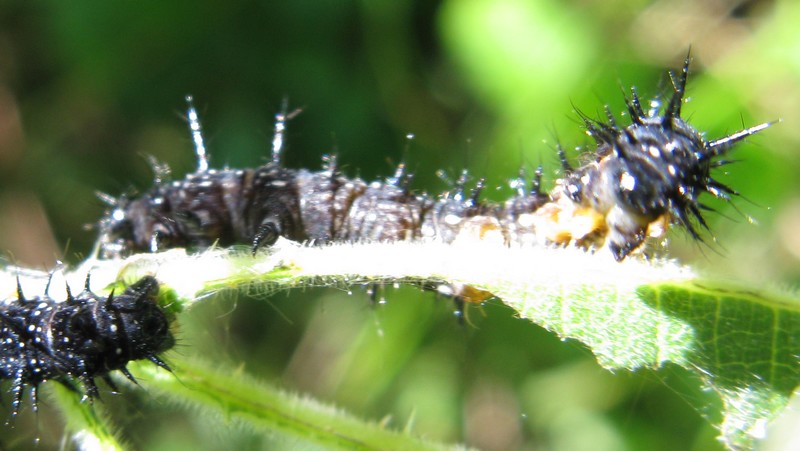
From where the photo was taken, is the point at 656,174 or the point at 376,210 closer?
the point at 656,174

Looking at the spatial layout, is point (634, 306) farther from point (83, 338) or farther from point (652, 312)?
point (83, 338)

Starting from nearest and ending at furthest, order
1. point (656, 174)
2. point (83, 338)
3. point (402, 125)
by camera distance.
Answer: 1. point (83, 338)
2. point (656, 174)
3. point (402, 125)

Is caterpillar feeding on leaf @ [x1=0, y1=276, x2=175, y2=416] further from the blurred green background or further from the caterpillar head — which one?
the blurred green background

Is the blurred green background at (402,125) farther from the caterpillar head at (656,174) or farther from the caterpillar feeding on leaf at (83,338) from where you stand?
the caterpillar feeding on leaf at (83,338)

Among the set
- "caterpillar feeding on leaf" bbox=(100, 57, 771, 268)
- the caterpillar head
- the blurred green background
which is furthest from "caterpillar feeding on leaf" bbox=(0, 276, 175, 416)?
the blurred green background

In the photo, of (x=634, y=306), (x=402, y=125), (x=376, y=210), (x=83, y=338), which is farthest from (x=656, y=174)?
(x=402, y=125)

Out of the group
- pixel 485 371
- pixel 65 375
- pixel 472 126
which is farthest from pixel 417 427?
pixel 65 375

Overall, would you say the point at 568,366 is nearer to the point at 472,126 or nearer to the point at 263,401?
the point at 472,126
